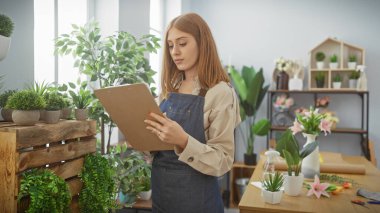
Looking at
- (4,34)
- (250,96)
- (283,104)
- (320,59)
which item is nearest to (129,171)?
(4,34)

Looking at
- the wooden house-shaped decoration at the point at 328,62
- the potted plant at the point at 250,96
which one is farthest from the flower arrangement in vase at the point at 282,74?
the wooden house-shaped decoration at the point at 328,62

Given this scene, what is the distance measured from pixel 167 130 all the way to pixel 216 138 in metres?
0.23

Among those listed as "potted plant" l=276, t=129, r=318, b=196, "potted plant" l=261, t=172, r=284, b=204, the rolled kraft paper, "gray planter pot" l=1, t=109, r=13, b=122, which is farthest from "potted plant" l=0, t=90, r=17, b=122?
the rolled kraft paper

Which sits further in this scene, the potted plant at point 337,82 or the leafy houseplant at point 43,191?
the potted plant at point 337,82

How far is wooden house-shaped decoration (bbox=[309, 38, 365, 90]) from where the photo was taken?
4283 millimetres

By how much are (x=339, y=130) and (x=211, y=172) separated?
334 cm

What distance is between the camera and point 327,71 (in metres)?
4.44

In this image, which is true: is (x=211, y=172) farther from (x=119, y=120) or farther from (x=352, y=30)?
(x=352, y=30)

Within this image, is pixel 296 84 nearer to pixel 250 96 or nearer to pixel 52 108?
pixel 250 96

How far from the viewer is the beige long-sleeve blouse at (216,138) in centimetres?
128

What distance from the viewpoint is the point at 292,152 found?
6.25 feet

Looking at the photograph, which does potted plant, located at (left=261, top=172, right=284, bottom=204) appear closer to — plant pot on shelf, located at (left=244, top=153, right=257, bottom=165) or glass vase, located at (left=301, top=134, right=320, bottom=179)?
glass vase, located at (left=301, top=134, right=320, bottom=179)

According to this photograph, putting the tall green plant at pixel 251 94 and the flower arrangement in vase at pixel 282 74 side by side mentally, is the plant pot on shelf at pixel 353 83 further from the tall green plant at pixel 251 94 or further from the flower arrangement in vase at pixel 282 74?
the tall green plant at pixel 251 94

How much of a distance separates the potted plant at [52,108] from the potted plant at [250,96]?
3111 mm
